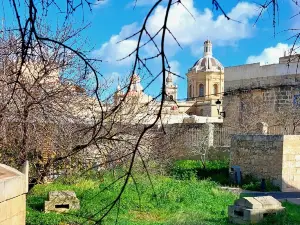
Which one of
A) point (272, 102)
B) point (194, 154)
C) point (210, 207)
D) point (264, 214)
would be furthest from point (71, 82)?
point (272, 102)

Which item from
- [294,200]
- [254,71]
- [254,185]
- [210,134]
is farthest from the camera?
[254,71]

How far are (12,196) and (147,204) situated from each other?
6.02 metres

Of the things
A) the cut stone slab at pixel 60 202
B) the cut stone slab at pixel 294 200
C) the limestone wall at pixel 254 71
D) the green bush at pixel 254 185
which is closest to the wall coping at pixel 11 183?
the cut stone slab at pixel 60 202

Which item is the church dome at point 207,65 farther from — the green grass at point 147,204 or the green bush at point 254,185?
the green grass at point 147,204

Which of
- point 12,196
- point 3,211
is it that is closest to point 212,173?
point 12,196

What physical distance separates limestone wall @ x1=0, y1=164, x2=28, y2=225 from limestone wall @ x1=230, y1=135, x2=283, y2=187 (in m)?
10.6

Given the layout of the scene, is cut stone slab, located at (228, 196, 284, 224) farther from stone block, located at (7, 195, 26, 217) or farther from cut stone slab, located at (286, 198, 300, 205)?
stone block, located at (7, 195, 26, 217)

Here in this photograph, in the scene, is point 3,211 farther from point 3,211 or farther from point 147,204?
point 147,204

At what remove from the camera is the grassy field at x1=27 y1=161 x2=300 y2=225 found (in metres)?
9.41

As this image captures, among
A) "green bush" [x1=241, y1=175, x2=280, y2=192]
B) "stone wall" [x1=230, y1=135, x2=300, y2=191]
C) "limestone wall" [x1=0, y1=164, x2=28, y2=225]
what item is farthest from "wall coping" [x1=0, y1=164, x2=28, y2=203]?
"stone wall" [x1=230, y1=135, x2=300, y2=191]

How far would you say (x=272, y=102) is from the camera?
21906 mm

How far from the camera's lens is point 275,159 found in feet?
49.6

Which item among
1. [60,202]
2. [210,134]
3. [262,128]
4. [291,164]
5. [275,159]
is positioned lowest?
[60,202]

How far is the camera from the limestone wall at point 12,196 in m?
5.27
